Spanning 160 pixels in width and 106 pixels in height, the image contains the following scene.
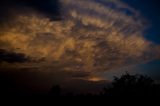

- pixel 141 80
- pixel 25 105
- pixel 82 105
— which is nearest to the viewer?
pixel 25 105

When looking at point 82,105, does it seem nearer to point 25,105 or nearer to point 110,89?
point 25,105

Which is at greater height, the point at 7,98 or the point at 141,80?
the point at 141,80

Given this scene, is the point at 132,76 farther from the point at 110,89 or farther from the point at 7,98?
the point at 7,98

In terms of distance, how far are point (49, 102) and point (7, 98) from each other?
9.03 ft

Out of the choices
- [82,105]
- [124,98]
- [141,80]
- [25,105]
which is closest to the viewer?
[25,105]

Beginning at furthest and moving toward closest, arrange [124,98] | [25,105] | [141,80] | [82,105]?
[141,80]
[124,98]
[82,105]
[25,105]

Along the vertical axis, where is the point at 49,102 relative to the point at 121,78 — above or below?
below

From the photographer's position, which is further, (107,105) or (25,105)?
(107,105)

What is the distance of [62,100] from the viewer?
647 inches

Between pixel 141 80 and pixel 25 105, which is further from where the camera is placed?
pixel 141 80

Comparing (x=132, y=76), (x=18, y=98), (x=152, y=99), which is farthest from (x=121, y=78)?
(x=18, y=98)

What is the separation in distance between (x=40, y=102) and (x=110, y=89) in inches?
1903

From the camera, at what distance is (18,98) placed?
16.0m

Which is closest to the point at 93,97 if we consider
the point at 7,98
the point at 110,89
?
the point at 7,98
